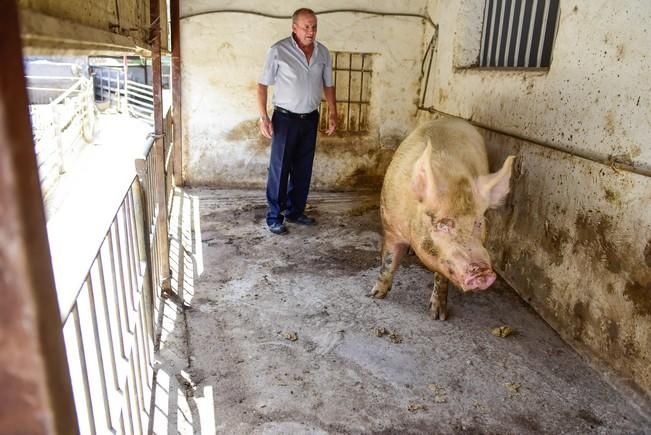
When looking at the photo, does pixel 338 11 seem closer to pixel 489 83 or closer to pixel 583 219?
pixel 489 83

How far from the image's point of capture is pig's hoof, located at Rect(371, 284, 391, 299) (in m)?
3.96

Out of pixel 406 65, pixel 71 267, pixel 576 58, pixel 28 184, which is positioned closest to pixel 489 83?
pixel 576 58

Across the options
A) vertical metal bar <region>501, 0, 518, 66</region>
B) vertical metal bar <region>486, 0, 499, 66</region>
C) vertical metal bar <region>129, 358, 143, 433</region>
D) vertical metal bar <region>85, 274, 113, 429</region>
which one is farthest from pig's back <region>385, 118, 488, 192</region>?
vertical metal bar <region>85, 274, 113, 429</region>

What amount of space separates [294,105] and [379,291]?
215 centimetres

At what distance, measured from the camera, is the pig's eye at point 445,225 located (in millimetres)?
3059

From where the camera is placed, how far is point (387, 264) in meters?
3.90

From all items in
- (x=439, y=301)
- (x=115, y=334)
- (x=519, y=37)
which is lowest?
(x=439, y=301)

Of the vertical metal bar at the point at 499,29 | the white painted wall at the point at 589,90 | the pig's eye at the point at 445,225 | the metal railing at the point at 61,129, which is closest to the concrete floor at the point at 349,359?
the pig's eye at the point at 445,225

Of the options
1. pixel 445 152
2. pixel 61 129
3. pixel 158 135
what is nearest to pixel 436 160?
pixel 445 152

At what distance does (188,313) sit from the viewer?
3.56m

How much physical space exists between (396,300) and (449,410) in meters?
1.31

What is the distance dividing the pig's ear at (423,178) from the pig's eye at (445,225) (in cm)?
17

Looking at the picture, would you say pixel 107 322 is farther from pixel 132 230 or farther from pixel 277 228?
pixel 277 228

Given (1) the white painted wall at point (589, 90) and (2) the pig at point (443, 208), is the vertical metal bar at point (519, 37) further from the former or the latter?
(2) the pig at point (443, 208)
